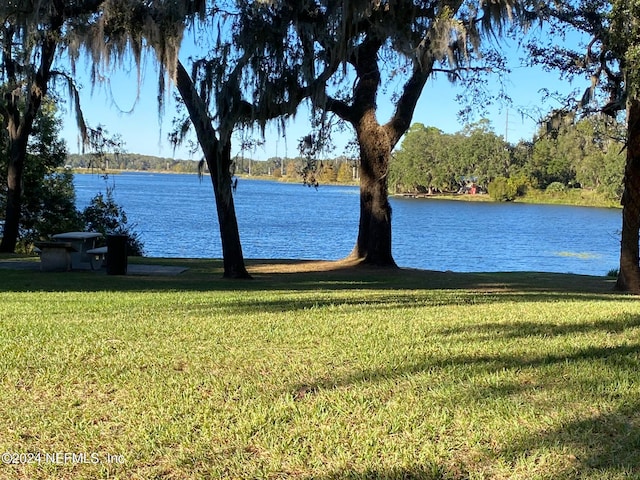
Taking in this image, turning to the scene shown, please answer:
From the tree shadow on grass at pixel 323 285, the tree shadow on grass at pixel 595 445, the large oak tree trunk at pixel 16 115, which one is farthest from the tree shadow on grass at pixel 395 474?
the large oak tree trunk at pixel 16 115

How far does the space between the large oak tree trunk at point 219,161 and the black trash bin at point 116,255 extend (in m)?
1.88

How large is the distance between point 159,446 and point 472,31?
1116 centimetres

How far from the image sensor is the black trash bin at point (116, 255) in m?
12.3

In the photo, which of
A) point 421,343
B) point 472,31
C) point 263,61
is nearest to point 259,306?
point 421,343

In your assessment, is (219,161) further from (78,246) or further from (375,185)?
(375,185)

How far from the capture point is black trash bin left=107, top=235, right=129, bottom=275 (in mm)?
12289

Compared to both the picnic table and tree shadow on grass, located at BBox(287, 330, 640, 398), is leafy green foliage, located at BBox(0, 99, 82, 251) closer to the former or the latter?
the picnic table

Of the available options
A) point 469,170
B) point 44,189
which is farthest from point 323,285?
point 469,170

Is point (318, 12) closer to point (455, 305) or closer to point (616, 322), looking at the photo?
point (455, 305)

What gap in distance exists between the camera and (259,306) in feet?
22.7

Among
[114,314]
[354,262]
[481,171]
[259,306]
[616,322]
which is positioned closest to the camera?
[616,322]

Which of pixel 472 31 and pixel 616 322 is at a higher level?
pixel 472 31

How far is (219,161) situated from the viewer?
11.9 metres

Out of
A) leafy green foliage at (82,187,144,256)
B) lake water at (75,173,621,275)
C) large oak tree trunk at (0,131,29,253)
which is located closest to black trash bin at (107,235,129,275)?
large oak tree trunk at (0,131,29,253)
